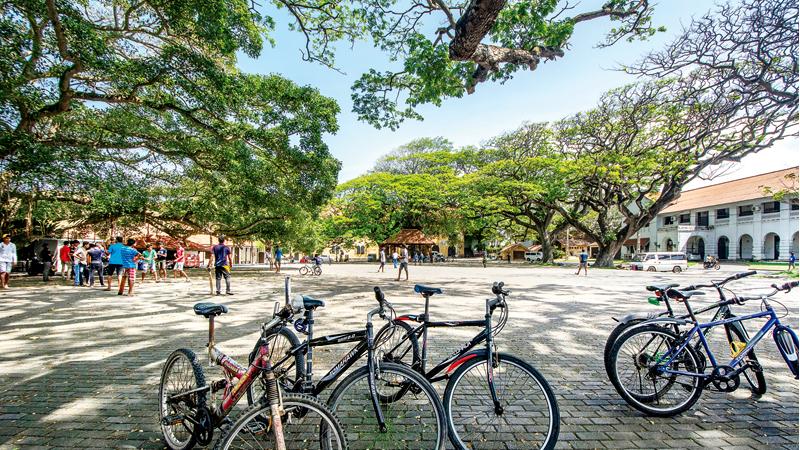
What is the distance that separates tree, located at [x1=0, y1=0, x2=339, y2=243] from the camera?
7.72 m

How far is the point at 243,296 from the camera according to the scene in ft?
35.2

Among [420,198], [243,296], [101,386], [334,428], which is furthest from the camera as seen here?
[420,198]

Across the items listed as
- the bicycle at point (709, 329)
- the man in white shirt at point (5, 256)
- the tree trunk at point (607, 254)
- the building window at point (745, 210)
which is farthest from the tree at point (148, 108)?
the building window at point (745, 210)

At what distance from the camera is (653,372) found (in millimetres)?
3295

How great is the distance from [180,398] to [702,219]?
189ft

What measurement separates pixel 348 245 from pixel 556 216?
86.0 ft

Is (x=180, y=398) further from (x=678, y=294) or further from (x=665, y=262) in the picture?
(x=665, y=262)

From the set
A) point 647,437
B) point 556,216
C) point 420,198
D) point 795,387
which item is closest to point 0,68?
point 647,437

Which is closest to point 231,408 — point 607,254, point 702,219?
point 607,254

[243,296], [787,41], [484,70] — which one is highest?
[787,41]

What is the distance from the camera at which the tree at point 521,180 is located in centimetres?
3006

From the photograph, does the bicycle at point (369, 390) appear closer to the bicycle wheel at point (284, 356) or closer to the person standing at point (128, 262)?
the bicycle wheel at point (284, 356)

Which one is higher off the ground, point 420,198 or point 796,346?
point 420,198

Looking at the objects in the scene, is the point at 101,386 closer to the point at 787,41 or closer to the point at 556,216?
the point at 787,41
